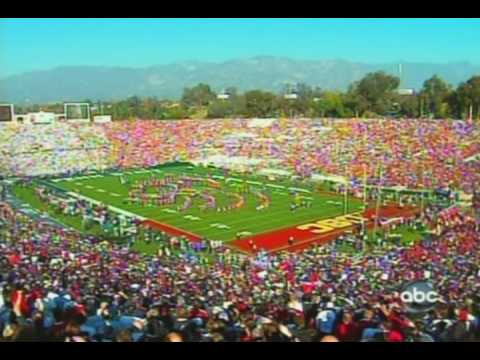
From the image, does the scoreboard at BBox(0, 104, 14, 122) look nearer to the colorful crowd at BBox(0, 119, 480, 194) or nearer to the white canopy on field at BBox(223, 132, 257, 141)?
the colorful crowd at BBox(0, 119, 480, 194)

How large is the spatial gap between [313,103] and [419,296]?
154cm

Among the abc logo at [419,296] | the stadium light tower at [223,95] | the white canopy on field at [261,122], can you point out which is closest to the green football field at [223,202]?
the white canopy on field at [261,122]

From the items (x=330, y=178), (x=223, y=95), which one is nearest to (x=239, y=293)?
(x=330, y=178)

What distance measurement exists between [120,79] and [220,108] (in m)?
0.74

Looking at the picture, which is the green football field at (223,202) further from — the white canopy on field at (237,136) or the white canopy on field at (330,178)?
the white canopy on field at (237,136)

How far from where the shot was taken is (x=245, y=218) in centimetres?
622

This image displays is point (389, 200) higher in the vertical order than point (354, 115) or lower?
lower

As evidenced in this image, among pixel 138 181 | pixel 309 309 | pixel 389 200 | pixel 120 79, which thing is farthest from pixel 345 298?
pixel 120 79

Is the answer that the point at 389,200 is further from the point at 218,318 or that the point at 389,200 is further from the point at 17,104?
the point at 17,104

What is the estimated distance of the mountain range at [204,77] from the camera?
19.9 ft

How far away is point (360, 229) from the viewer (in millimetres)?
6227
